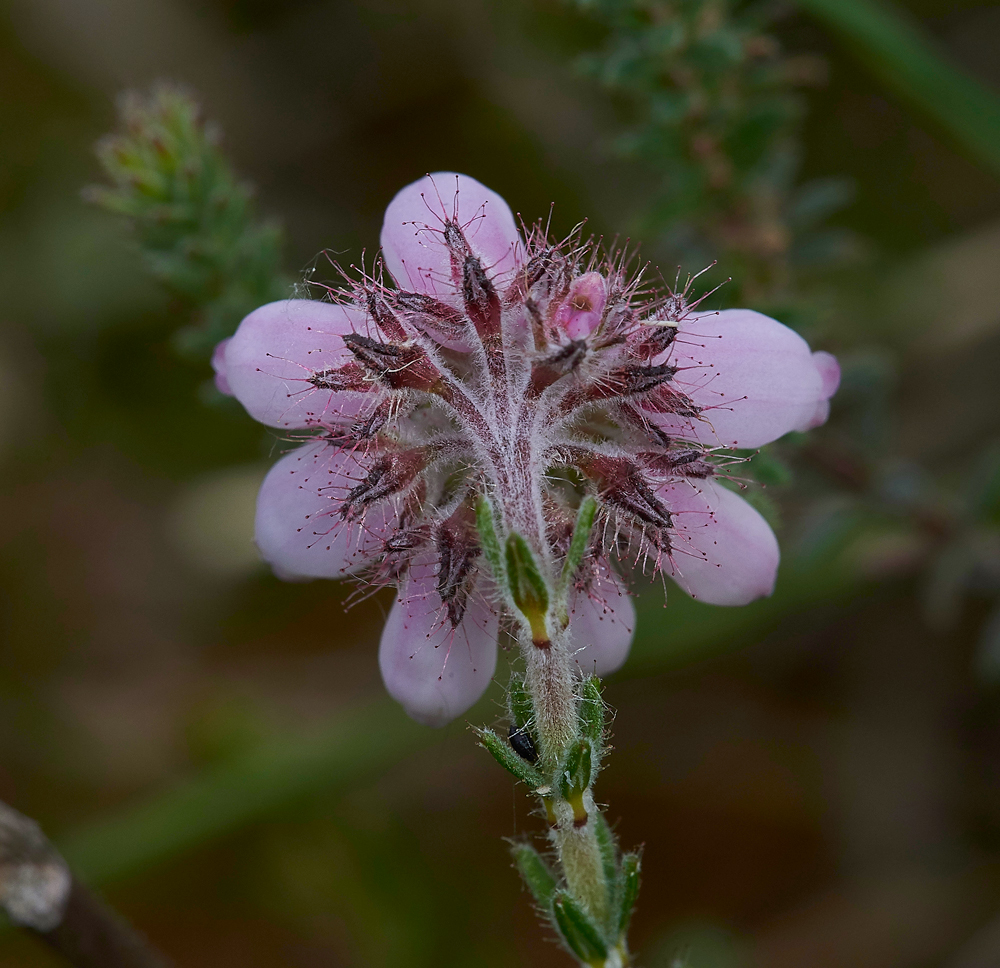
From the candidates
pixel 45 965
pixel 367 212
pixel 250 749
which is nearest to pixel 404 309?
pixel 250 749

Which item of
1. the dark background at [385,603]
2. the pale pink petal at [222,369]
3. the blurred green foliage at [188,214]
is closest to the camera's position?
the pale pink petal at [222,369]

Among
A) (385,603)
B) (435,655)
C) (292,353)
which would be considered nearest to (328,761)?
(385,603)

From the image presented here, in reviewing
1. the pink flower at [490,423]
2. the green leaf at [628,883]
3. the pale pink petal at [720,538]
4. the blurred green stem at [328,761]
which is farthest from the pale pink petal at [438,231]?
the blurred green stem at [328,761]

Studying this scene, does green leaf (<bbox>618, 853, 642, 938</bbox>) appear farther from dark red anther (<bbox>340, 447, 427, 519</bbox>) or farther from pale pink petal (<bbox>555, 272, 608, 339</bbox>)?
pale pink petal (<bbox>555, 272, 608, 339</bbox>)

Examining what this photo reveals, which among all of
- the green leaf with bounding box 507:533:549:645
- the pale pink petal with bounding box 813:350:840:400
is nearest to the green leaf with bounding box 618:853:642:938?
the green leaf with bounding box 507:533:549:645

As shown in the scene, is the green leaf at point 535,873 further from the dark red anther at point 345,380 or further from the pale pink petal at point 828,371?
the pale pink petal at point 828,371

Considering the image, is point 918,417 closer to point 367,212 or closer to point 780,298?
point 780,298

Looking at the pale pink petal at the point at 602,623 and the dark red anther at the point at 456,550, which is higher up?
the dark red anther at the point at 456,550
